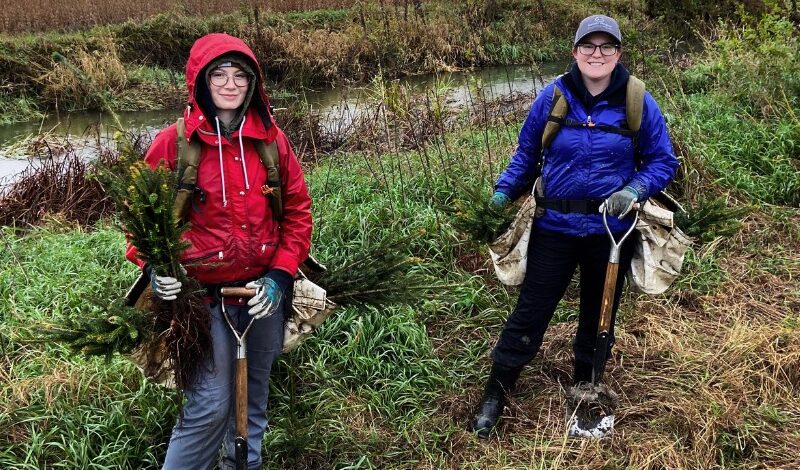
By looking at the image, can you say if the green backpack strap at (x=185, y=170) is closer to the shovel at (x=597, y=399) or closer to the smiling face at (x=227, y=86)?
the smiling face at (x=227, y=86)

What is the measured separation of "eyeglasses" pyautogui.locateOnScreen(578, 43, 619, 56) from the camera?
8.95 ft

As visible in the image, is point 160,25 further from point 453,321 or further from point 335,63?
point 453,321

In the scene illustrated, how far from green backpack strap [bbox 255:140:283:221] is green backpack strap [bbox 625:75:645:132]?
55.8 inches

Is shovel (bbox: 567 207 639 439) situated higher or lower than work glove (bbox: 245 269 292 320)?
lower

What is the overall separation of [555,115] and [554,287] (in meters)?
0.77

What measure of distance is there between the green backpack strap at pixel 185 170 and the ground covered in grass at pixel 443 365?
46cm

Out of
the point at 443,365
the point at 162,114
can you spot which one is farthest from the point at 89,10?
the point at 443,365

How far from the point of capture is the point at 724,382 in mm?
3379

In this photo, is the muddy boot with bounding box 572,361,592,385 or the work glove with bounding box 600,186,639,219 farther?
the muddy boot with bounding box 572,361,592,385

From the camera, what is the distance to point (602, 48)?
273cm

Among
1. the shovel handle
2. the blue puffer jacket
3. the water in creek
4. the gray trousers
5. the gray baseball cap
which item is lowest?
the water in creek

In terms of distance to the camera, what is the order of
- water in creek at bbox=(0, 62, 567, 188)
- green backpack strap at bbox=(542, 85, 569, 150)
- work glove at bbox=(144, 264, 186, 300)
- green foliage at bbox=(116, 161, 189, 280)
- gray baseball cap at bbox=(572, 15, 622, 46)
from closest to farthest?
green foliage at bbox=(116, 161, 189, 280), work glove at bbox=(144, 264, 186, 300), gray baseball cap at bbox=(572, 15, 622, 46), green backpack strap at bbox=(542, 85, 569, 150), water in creek at bbox=(0, 62, 567, 188)

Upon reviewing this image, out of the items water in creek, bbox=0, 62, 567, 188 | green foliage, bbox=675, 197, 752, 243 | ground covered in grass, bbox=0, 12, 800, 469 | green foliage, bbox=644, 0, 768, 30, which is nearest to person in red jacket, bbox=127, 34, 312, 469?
ground covered in grass, bbox=0, 12, 800, 469

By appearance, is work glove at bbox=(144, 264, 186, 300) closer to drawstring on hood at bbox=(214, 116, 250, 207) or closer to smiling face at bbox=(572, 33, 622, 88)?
drawstring on hood at bbox=(214, 116, 250, 207)
